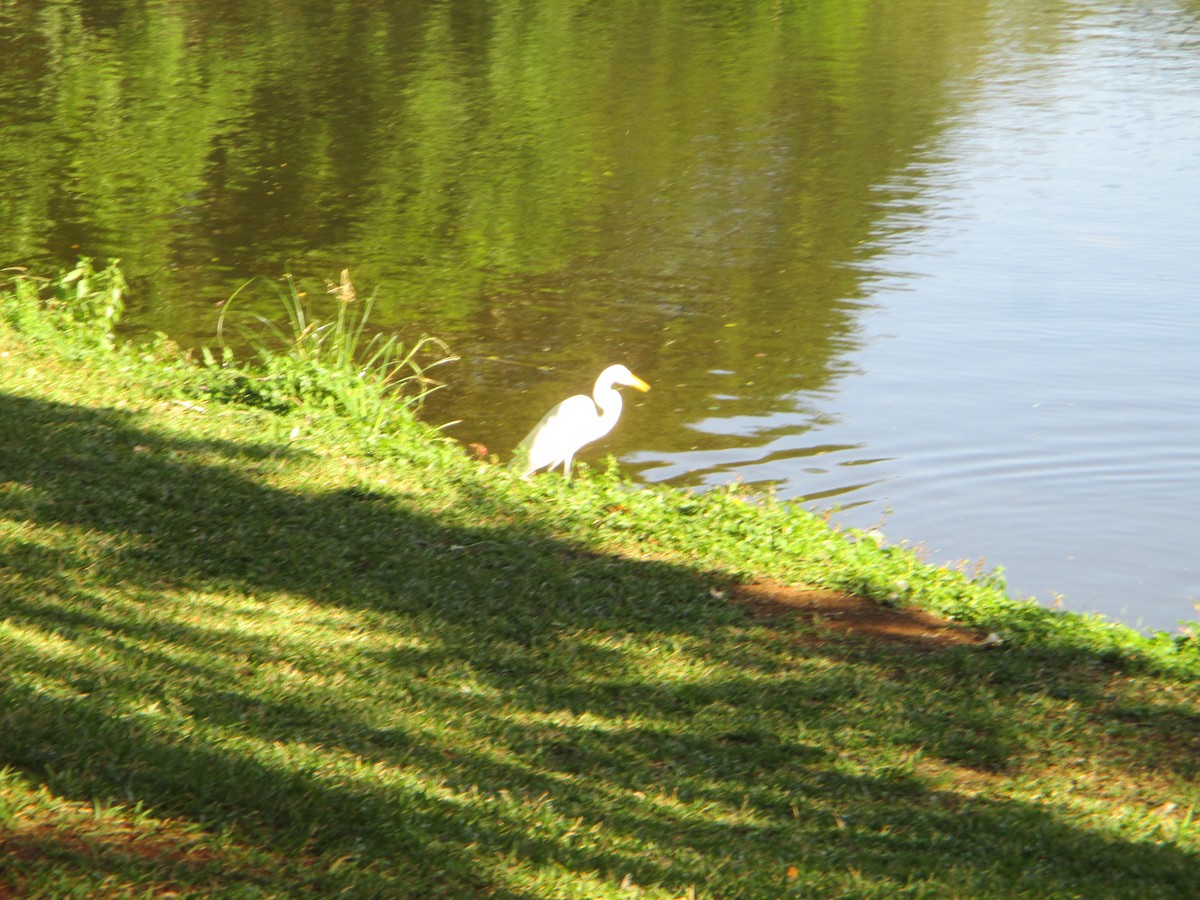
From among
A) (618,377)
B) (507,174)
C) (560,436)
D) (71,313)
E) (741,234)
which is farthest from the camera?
(507,174)

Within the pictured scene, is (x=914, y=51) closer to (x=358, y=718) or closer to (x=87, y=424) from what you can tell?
(x=87, y=424)

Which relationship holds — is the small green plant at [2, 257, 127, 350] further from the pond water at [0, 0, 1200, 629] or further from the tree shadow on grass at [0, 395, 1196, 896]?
the tree shadow on grass at [0, 395, 1196, 896]

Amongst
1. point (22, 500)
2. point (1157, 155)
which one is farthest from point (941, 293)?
point (22, 500)

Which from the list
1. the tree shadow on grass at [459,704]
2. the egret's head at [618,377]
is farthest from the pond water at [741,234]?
the tree shadow on grass at [459,704]

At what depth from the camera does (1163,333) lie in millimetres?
11844

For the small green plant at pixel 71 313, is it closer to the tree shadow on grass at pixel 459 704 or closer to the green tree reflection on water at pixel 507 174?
the green tree reflection on water at pixel 507 174

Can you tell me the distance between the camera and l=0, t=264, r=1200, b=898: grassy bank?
13.0ft

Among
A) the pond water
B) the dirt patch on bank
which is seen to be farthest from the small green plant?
the dirt patch on bank

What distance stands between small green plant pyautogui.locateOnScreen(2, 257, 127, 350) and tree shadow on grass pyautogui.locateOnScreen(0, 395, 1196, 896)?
2.00 meters

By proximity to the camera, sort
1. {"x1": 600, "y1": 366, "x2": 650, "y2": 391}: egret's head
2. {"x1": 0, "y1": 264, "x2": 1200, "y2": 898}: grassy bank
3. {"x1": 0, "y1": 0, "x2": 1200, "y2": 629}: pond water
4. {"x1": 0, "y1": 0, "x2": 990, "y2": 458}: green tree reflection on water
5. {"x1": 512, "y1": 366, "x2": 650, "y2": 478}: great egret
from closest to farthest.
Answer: {"x1": 0, "y1": 264, "x2": 1200, "y2": 898}: grassy bank
{"x1": 512, "y1": 366, "x2": 650, "y2": 478}: great egret
{"x1": 600, "y1": 366, "x2": 650, "y2": 391}: egret's head
{"x1": 0, "y1": 0, "x2": 1200, "y2": 629}: pond water
{"x1": 0, "y1": 0, "x2": 990, "y2": 458}: green tree reflection on water

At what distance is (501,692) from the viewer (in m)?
5.32

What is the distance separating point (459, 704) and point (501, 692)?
0.21 metres

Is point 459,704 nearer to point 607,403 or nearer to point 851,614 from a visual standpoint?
point 851,614

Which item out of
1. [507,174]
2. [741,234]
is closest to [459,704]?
[741,234]
